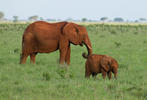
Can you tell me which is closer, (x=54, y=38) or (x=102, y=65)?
(x=102, y=65)

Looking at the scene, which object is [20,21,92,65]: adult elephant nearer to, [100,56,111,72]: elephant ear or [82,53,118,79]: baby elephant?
[82,53,118,79]: baby elephant

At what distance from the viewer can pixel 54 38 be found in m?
12.9

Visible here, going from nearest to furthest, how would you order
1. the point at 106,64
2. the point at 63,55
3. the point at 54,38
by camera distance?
the point at 106,64
the point at 63,55
the point at 54,38

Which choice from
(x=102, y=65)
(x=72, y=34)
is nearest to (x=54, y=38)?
(x=72, y=34)

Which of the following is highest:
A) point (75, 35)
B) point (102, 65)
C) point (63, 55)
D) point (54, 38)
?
point (75, 35)

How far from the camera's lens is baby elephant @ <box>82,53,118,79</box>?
8875 mm

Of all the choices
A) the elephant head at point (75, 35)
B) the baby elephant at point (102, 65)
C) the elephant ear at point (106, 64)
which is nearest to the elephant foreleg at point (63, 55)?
the elephant head at point (75, 35)

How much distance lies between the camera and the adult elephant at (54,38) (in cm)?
1259

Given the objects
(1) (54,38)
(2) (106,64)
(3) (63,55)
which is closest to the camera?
(2) (106,64)

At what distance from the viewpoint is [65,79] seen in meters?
9.19

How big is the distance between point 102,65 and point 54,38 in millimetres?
4329

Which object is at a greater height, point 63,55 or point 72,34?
point 72,34

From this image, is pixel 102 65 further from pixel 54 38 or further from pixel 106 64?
pixel 54 38

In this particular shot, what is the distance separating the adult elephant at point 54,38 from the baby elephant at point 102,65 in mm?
3018
